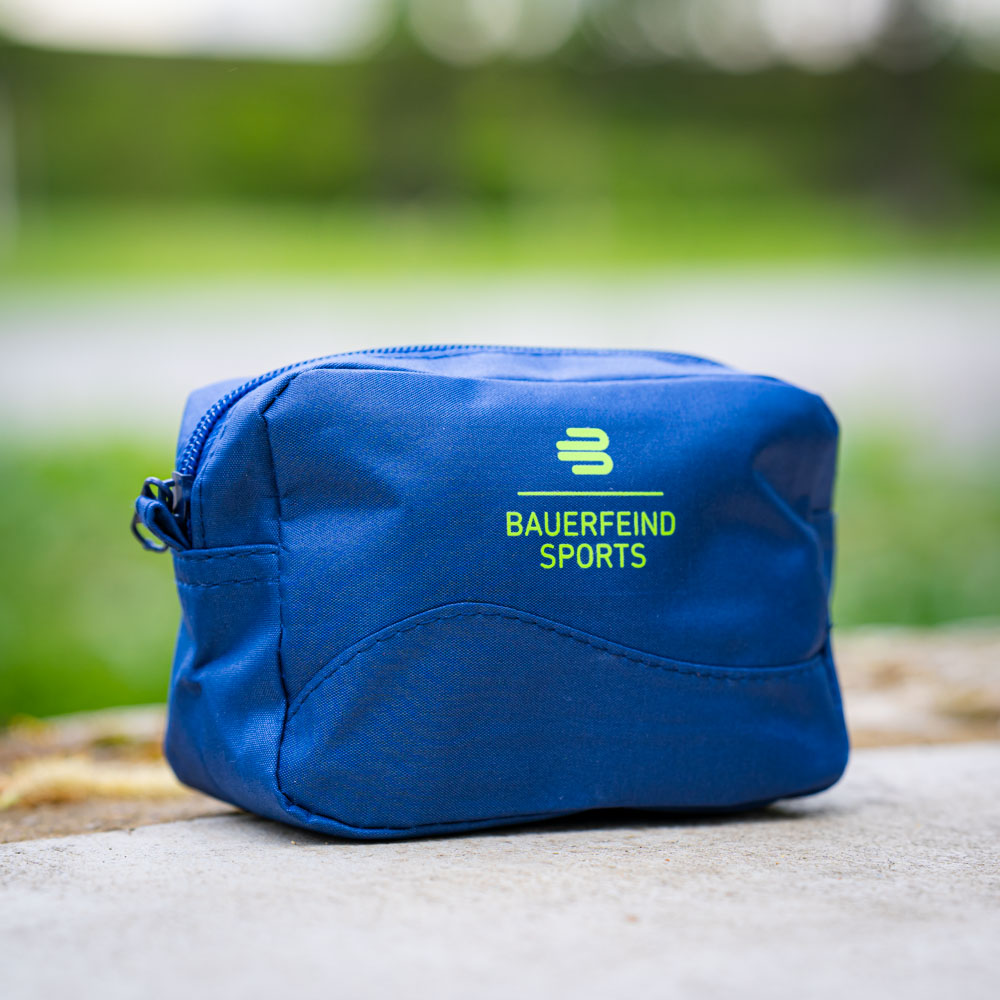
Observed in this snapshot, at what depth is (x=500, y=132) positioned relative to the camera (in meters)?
12.9

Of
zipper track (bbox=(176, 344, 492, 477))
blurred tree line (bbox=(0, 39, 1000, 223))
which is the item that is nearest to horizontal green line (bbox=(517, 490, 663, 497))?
zipper track (bbox=(176, 344, 492, 477))

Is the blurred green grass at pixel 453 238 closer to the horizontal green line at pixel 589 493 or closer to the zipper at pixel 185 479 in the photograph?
the zipper at pixel 185 479

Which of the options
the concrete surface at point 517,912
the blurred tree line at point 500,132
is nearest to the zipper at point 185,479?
the concrete surface at point 517,912

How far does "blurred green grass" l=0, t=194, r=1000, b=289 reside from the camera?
8992mm

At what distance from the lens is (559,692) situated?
1105mm

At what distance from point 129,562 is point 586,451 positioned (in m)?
2.27

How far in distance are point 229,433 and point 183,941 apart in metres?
0.44

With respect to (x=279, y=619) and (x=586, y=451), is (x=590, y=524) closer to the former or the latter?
(x=586, y=451)

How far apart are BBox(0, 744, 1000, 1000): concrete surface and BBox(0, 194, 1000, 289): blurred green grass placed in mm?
7711

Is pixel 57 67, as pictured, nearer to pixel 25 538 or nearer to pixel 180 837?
pixel 25 538

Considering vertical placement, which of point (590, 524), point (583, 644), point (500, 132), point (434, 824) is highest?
point (500, 132)

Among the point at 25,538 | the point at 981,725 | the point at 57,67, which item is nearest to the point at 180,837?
the point at 981,725

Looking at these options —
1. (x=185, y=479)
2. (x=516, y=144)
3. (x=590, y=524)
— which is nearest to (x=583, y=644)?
(x=590, y=524)

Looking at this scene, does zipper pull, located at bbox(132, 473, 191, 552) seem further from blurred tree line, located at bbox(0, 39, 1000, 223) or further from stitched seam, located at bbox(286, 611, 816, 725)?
Answer: blurred tree line, located at bbox(0, 39, 1000, 223)
